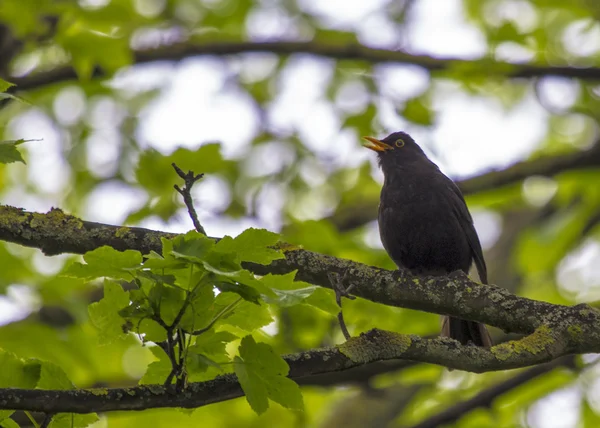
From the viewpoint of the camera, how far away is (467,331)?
16.8 ft

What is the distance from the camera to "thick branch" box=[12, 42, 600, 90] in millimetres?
6078

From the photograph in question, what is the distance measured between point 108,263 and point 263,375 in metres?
0.62

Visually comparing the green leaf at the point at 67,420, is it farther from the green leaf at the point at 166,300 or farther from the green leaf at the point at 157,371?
the green leaf at the point at 166,300

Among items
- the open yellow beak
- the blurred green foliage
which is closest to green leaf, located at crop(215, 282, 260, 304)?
the blurred green foliage

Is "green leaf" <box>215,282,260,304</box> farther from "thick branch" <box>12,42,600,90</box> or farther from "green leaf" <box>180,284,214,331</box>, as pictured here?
"thick branch" <box>12,42,600,90</box>

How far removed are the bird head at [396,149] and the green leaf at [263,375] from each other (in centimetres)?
387

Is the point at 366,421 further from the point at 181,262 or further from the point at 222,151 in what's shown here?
the point at 181,262

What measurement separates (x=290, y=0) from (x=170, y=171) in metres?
4.58

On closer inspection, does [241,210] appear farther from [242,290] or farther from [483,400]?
[242,290]

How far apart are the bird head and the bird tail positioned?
1.53 meters

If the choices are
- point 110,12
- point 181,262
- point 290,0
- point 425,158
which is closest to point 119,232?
point 181,262

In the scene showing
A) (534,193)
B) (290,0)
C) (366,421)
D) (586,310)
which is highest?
(586,310)

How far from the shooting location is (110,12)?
17.4 feet

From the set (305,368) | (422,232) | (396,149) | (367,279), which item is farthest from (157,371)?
(396,149)
